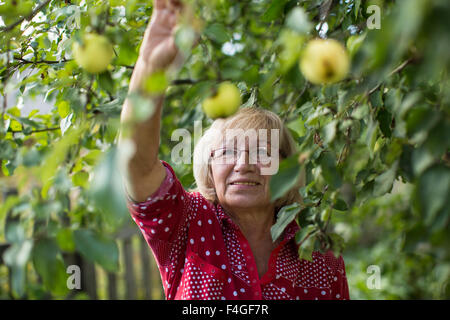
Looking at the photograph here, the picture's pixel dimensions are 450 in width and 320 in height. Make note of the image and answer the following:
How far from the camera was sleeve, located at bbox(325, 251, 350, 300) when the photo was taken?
52.5 inches

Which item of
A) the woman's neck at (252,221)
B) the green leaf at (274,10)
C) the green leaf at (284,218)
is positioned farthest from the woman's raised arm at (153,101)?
the green leaf at (274,10)

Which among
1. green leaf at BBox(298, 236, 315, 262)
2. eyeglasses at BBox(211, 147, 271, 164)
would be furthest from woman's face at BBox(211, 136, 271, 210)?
green leaf at BBox(298, 236, 315, 262)

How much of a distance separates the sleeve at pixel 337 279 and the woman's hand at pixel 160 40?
0.90 meters

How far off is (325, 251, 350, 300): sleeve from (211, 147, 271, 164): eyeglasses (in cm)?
37

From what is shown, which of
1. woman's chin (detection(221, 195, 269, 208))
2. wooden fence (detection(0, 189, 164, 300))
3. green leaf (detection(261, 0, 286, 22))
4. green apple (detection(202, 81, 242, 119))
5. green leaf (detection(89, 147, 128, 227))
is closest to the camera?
green leaf (detection(89, 147, 128, 227))

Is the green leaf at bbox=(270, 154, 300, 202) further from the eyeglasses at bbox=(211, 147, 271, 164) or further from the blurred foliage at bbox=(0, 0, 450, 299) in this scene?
the eyeglasses at bbox=(211, 147, 271, 164)

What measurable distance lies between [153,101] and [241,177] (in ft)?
2.35

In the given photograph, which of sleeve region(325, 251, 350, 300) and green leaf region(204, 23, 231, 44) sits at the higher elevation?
green leaf region(204, 23, 231, 44)

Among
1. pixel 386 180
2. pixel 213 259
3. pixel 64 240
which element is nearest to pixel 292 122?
pixel 213 259

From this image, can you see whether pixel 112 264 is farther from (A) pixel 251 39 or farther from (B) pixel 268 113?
(A) pixel 251 39

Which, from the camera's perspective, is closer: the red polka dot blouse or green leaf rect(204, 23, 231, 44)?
green leaf rect(204, 23, 231, 44)

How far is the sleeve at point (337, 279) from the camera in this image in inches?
52.5

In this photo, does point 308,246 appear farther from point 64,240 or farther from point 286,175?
point 64,240
